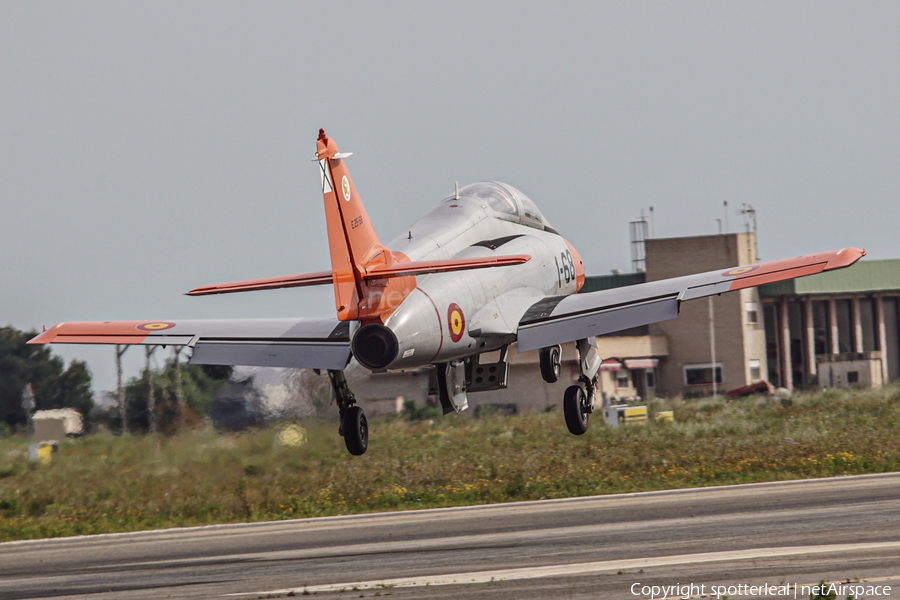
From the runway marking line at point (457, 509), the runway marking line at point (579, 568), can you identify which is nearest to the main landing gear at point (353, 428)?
the runway marking line at point (579, 568)

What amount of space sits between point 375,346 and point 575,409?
4.96 m

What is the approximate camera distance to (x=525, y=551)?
111 ft

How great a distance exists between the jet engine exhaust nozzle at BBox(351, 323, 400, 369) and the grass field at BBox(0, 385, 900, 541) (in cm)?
1900

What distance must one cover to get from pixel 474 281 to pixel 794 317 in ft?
265

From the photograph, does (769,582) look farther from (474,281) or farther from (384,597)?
(474,281)

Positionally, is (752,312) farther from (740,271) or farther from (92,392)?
(740,271)

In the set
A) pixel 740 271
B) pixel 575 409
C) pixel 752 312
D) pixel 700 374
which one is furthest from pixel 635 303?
pixel 752 312

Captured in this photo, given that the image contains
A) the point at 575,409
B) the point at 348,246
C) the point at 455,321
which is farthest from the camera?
the point at 575,409

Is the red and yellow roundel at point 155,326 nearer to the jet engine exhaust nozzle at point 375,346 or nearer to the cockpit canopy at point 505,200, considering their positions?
the jet engine exhaust nozzle at point 375,346

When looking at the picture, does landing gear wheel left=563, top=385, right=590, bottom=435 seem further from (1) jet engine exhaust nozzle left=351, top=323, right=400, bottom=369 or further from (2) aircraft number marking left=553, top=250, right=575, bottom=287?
(1) jet engine exhaust nozzle left=351, top=323, right=400, bottom=369

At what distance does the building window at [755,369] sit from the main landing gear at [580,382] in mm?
66094

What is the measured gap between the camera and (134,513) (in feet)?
143

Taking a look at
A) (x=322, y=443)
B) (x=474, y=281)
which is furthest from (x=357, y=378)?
(x=474, y=281)

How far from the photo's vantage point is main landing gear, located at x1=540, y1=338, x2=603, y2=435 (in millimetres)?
20547
